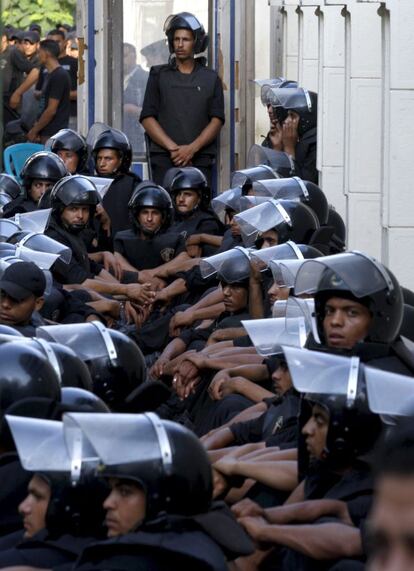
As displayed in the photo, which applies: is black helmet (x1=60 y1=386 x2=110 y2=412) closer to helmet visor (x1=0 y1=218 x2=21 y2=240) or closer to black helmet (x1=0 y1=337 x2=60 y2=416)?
black helmet (x1=0 y1=337 x2=60 y2=416)

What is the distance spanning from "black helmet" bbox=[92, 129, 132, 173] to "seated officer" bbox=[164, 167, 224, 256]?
1032 millimetres

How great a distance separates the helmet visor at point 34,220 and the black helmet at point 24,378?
5.63 metres

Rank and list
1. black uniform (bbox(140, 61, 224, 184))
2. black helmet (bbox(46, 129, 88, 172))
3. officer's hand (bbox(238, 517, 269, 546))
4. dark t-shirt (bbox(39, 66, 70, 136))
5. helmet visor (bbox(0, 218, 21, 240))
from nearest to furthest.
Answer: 1. officer's hand (bbox(238, 517, 269, 546))
2. helmet visor (bbox(0, 218, 21, 240))
3. black helmet (bbox(46, 129, 88, 172))
4. black uniform (bbox(140, 61, 224, 184))
5. dark t-shirt (bbox(39, 66, 70, 136))

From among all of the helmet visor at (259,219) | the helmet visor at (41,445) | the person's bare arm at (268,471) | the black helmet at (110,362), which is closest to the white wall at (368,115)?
the helmet visor at (259,219)

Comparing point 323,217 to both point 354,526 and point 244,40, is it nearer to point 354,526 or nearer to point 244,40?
point 354,526

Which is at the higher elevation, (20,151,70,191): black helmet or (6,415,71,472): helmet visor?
(20,151,70,191): black helmet

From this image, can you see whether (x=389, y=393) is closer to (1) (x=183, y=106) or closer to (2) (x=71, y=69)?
(1) (x=183, y=106)

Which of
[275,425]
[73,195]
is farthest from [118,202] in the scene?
[275,425]

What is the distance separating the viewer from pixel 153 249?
12539 mm

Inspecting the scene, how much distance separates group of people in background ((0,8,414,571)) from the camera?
4.69m

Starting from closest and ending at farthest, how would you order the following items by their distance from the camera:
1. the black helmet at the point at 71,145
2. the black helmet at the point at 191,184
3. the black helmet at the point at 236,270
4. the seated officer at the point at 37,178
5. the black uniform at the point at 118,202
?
the black helmet at the point at 236,270 < the black helmet at the point at 191,184 < the seated officer at the point at 37,178 < the black uniform at the point at 118,202 < the black helmet at the point at 71,145

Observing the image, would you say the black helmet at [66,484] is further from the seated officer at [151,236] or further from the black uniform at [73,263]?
the seated officer at [151,236]

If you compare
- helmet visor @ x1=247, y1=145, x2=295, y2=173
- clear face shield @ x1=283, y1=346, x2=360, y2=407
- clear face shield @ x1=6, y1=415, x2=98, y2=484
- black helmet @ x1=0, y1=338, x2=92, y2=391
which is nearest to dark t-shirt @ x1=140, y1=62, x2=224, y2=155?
helmet visor @ x1=247, y1=145, x2=295, y2=173

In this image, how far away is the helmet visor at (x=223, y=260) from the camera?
9695 millimetres
